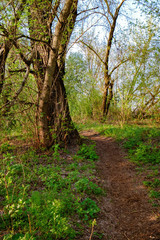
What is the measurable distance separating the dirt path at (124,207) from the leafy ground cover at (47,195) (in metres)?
0.24

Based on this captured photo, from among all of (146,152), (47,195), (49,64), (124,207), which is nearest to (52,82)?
(49,64)

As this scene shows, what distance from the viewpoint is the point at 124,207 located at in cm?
354

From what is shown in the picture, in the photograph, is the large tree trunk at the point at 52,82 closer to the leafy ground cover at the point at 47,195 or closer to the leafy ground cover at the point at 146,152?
the leafy ground cover at the point at 47,195

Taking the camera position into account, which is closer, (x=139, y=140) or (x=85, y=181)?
(x=85, y=181)

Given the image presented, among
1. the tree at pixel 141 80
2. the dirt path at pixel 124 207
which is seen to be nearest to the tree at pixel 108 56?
the tree at pixel 141 80

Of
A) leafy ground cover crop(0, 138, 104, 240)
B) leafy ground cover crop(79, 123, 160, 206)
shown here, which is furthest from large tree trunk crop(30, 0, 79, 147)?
leafy ground cover crop(79, 123, 160, 206)

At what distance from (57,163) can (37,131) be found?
113 centimetres

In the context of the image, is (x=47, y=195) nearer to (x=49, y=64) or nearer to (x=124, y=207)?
(x=124, y=207)

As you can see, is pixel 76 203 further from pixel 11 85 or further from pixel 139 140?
pixel 139 140

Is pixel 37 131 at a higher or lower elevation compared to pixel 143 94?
lower

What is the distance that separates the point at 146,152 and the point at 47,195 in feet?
10.9

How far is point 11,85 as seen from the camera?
4.98 metres

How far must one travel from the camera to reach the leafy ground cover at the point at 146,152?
4059 mm

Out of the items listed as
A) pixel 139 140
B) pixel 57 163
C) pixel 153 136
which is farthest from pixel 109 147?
pixel 57 163
